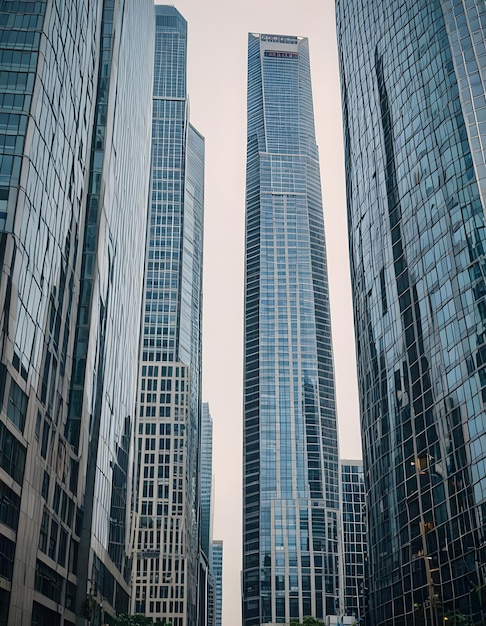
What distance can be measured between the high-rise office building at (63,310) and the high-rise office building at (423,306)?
34.6 m

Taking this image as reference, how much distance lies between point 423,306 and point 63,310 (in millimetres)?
44091

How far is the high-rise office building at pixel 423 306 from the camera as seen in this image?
82375mm

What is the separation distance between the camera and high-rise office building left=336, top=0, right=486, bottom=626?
270 feet

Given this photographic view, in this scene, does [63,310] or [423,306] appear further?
[423,306]

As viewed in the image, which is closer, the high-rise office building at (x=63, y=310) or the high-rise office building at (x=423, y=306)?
the high-rise office building at (x=63, y=310)

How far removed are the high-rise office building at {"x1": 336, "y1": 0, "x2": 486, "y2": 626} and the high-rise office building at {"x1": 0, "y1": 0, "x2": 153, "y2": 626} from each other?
3465 cm

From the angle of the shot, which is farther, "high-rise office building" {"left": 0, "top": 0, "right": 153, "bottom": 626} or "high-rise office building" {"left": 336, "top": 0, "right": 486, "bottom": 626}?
"high-rise office building" {"left": 336, "top": 0, "right": 486, "bottom": 626}

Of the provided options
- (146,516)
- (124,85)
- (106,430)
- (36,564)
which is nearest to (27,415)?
(36,564)

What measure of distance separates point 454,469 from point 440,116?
43272mm

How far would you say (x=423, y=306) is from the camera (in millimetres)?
96750

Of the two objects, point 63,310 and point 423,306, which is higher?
point 423,306

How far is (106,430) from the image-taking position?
90.8 meters

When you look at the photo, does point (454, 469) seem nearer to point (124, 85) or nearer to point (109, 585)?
point (109, 585)

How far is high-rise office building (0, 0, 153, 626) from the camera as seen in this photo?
58.7m
